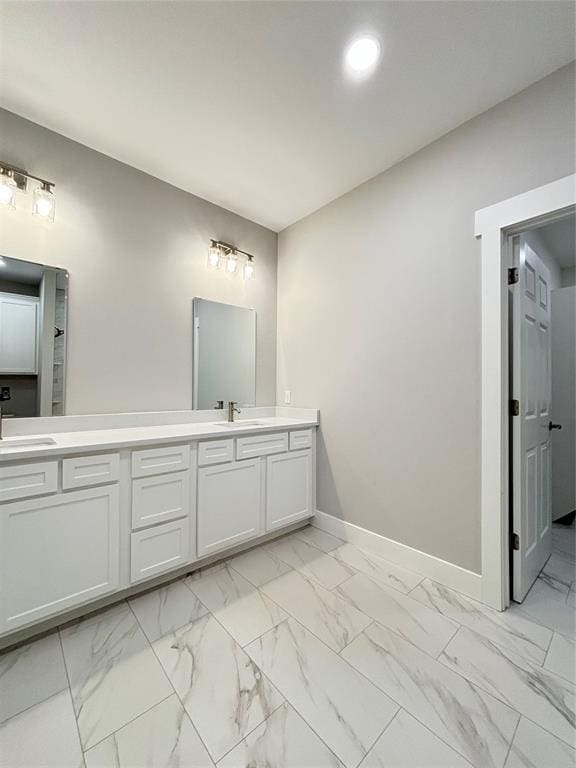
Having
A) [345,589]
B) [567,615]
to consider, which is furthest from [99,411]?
[567,615]

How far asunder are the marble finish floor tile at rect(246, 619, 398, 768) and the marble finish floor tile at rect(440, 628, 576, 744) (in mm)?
404

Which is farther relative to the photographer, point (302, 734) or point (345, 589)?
point (345, 589)

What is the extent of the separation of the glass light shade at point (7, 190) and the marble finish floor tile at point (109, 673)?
2.22m

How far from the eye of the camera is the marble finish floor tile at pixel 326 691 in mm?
1041

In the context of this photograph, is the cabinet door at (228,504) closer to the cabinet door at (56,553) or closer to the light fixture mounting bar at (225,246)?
the cabinet door at (56,553)

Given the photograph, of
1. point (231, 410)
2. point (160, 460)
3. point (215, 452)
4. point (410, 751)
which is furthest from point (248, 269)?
point (410, 751)

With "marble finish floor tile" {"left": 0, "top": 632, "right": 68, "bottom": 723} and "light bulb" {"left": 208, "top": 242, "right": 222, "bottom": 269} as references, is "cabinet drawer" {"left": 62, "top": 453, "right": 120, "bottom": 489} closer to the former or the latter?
"marble finish floor tile" {"left": 0, "top": 632, "right": 68, "bottom": 723}

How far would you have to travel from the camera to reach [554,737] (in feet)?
3.41

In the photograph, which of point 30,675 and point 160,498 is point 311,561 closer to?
point 160,498

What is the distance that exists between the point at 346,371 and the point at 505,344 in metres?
1.05

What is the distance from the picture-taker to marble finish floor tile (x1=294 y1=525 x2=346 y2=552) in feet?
7.66

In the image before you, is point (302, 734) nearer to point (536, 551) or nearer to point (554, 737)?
point (554, 737)

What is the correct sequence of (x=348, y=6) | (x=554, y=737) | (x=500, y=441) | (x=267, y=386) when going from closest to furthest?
(x=554, y=737) < (x=348, y=6) < (x=500, y=441) < (x=267, y=386)

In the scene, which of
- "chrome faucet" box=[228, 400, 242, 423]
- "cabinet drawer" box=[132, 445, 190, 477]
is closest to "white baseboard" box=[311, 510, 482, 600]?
"chrome faucet" box=[228, 400, 242, 423]
